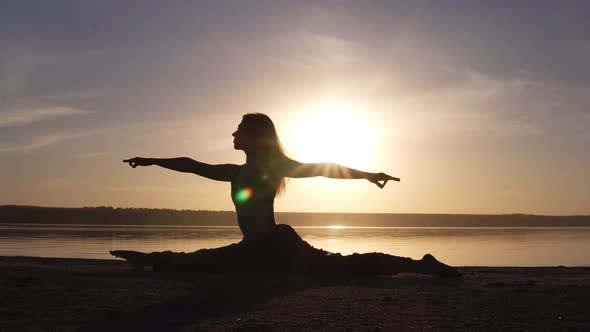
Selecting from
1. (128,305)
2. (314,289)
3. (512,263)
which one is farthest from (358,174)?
(512,263)

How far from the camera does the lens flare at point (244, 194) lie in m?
9.14

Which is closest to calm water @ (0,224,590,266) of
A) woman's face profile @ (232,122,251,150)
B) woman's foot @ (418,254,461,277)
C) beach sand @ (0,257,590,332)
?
woman's foot @ (418,254,461,277)

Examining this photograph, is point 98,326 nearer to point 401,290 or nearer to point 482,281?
point 401,290

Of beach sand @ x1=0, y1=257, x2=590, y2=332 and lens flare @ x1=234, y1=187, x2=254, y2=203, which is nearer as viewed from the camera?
beach sand @ x1=0, y1=257, x2=590, y2=332

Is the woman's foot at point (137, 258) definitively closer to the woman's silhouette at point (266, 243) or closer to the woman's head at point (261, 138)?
the woman's silhouette at point (266, 243)

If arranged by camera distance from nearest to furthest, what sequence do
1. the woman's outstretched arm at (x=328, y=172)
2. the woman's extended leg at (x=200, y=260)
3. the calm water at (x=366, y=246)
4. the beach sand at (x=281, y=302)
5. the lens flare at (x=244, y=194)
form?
the beach sand at (x=281, y=302) → the woman's outstretched arm at (x=328, y=172) → the woman's extended leg at (x=200, y=260) → the lens flare at (x=244, y=194) → the calm water at (x=366, y=246)

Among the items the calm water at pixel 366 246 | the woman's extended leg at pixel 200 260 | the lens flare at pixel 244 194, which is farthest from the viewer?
the calm water at pixel 366 246

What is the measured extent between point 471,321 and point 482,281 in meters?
3.29

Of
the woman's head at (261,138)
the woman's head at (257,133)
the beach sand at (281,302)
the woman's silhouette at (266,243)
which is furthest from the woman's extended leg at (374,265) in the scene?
the woman's head at (257,133)

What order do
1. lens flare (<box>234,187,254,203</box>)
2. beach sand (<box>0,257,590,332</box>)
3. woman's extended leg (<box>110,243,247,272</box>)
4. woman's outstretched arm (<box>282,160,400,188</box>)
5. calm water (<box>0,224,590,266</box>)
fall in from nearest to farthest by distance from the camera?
1. beach sand (<box>0,257,590,332</box>)
2. woman's outstretched arm (<box>282,160,400,188</box>)
3. woman's extended leg (<box>110,243,247,272</box>)
4. lens flare (<box>234,187,254,203</box>)
5. calm water (<box>0,224,590,266</box>)

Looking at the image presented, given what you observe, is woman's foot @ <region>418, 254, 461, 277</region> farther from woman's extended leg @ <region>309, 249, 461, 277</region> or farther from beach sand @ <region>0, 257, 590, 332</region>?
beach sand @ <region>0, 257, 590, 332</region>

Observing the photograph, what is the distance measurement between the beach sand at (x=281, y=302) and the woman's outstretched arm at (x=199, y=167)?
154 centimetres

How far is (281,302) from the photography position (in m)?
6.24

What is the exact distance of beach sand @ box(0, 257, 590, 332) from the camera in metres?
5.09
